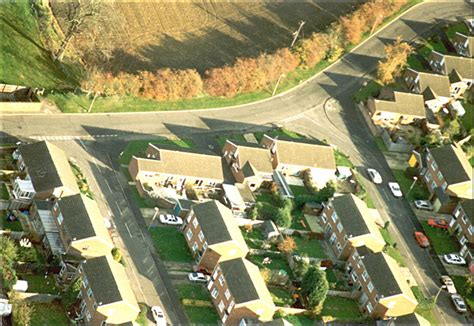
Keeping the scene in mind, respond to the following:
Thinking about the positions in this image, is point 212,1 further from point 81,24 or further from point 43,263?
point 43,263

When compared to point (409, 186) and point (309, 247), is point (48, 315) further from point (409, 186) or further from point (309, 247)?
point (409, 186)

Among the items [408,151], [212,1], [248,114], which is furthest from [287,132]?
[212,1]

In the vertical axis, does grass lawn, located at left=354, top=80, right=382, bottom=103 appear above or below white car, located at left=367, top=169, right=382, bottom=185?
above

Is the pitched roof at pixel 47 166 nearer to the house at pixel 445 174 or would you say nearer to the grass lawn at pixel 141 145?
the grass lawn at pixel 141 145

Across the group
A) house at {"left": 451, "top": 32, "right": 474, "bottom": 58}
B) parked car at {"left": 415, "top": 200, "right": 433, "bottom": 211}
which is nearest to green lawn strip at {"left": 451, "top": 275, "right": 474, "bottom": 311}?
parked car at {"left": 415, "top": 200, "right": 433, "bottom": 211}

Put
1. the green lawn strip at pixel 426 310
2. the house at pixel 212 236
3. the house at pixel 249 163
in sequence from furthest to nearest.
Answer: the house at pixel 249 163, the green lawn strip at pixel 426 310, the house at pixel 212 236

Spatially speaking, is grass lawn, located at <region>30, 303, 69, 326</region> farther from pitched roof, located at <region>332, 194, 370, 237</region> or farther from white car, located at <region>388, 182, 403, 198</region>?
white car, located at <region>388, 182, 403, 198</region>

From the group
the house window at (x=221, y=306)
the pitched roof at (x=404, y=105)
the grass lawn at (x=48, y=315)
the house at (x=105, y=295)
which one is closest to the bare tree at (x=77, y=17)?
the house at (x=105, y=295)
